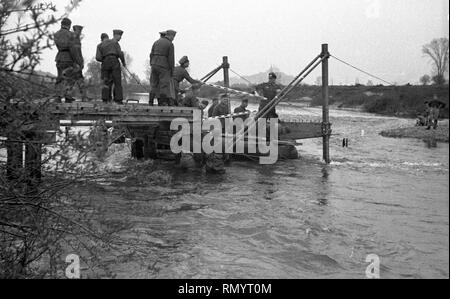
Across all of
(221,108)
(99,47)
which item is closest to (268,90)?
(221,108)

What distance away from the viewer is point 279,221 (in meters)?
7.95

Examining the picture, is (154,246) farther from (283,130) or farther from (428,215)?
(283,130)

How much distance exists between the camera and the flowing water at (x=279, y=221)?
5.80 m

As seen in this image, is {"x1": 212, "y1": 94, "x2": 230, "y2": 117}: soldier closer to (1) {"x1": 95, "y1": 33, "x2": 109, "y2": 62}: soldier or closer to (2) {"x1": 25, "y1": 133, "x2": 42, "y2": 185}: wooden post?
(1) {"x1": 95, "y1": 33, "x2": 109, "y2": 62}: soldier

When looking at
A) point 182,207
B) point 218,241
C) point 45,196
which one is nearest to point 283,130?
point 182,207

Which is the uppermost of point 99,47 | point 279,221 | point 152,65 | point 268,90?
point 99,47

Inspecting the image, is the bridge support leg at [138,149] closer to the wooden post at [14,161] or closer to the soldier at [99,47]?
the soldier at [99,47]

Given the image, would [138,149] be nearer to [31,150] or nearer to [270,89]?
[270,89]

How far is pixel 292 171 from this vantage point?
13.3 meters

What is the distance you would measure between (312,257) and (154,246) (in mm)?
2169

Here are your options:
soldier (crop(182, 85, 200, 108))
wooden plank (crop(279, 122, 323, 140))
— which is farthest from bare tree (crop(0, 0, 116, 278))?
wooden plank (crop(279, 122, 323, 140))

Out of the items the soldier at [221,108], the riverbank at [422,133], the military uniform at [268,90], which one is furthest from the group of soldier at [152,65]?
the riverbank at [422,133]

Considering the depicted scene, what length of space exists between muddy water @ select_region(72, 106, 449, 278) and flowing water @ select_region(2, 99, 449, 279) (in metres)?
0.02

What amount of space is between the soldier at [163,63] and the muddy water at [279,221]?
226 cm
